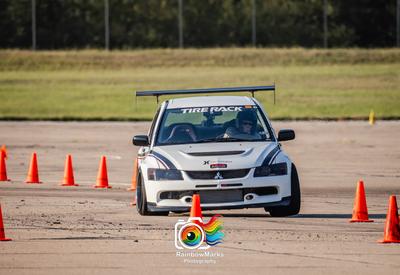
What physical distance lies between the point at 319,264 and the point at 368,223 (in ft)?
12.0

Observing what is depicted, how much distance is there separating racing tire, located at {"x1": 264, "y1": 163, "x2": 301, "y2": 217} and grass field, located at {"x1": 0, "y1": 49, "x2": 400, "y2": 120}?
112 feet

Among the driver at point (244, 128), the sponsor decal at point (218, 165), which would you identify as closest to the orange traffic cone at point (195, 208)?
the sponsor decal at point (218, 165)

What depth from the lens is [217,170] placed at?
15570 mm

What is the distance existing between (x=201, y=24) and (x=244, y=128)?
75.1m

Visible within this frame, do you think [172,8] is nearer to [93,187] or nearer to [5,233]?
[93,187]

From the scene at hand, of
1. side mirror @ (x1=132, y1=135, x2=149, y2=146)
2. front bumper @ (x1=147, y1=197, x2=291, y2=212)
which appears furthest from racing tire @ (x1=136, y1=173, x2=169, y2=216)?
side mirror @ (x1=132, y1=135, x2=149, y2=146)

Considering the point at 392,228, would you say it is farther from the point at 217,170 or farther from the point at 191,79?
the point at 191,79

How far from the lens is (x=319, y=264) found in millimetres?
11742

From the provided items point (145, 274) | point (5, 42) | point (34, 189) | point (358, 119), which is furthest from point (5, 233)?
point (5, 42)

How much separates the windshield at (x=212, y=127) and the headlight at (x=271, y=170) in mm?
971

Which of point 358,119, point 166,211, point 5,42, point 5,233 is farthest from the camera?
point 5,42

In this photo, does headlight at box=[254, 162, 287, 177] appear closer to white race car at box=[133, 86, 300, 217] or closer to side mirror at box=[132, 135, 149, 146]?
white race car at box=[133, 86, 300, 217]

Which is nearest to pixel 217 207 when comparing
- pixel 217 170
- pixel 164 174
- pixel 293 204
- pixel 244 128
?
pixel 217 170

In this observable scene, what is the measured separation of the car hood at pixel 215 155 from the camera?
15.6m
